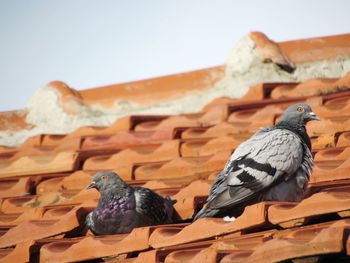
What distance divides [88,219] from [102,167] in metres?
1.11

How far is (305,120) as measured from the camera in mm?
6016

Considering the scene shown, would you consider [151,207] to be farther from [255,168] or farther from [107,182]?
[255,168]

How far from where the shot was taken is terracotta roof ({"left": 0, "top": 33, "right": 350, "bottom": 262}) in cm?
468

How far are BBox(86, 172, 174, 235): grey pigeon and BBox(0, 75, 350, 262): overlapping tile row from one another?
0.10m

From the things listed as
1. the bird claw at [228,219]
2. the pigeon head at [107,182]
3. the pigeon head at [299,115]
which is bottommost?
the bird claw at [228,219]

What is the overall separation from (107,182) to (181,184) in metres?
0.53

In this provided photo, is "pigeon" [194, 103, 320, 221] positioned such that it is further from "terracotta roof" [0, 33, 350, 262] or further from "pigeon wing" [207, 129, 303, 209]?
"terracotta roof" [0, 33, 350, 262]

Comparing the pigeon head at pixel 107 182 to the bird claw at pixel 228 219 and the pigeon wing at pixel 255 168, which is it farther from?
the bird claw at pixel 228 219

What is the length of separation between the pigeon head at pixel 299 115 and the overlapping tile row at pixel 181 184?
24cm

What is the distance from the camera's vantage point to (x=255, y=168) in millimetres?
5410

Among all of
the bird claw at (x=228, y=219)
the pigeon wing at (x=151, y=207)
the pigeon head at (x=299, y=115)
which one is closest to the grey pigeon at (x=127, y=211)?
the pigeon wing at (x=151, y=207)

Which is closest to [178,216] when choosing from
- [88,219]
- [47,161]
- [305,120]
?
[88,219]

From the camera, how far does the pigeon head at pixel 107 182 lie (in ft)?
19.4

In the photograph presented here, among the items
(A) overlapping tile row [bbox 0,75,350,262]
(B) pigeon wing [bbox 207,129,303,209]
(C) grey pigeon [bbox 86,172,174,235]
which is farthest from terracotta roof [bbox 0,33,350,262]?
(B) pigeon wing [bbox 207,129,303,209]
